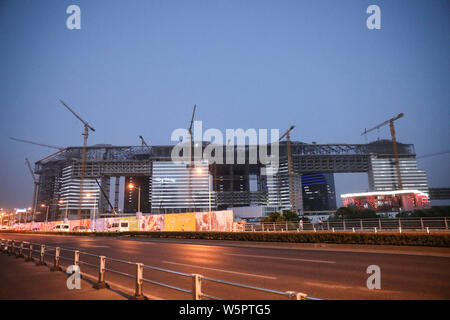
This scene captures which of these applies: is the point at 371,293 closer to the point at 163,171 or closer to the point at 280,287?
the point at 280,287

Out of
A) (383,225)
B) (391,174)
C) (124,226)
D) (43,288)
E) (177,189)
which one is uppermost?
(391,174)

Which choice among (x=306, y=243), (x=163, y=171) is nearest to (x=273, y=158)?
(x=163, y=171)

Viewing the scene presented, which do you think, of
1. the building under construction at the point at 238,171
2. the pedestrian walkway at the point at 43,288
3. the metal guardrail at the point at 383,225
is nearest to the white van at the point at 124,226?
the metal guardrail at the point at 383,225

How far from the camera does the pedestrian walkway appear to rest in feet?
22.6

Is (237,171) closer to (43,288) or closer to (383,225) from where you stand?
(383,225)

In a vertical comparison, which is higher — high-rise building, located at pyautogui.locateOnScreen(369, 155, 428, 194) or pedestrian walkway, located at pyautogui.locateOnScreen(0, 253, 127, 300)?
high-rise building, located at pyautogui.locateOnScreen(369, 155, 428, 194)

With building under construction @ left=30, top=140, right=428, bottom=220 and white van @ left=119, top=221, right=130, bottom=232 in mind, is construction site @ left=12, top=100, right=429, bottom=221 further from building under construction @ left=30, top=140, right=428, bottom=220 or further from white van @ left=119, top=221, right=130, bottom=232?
white van @ left=119, top=221, right=130, bottom=232

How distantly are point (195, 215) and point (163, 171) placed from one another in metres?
115

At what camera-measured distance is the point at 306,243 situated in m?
22.3

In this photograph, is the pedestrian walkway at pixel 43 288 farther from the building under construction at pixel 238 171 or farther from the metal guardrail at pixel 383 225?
the building under construction at pixel 238 171

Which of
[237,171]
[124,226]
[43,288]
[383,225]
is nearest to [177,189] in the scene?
[237,171]

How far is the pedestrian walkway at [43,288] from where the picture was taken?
271 inches

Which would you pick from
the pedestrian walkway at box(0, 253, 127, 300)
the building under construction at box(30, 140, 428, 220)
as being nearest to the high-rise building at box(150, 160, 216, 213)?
the building under construction at box(30, 140, 428, 220)

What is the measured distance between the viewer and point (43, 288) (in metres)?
7.83
